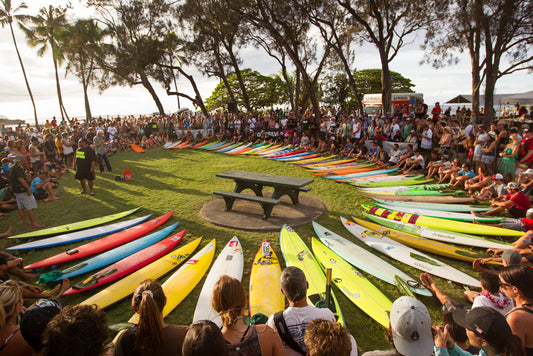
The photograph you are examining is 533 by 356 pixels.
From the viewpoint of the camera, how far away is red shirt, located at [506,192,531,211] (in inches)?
235

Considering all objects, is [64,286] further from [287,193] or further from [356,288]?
[287,193]

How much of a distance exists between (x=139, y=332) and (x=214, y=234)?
3.93m

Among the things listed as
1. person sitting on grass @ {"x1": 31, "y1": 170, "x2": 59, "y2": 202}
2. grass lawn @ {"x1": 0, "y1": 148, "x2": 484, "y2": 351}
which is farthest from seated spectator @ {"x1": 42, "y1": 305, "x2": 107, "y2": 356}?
person sitting on grass @ {"x1": 31, "y1": 170, "x2": 59, "y2": 202}

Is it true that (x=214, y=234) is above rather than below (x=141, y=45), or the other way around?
below

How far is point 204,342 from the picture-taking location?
1.70 m

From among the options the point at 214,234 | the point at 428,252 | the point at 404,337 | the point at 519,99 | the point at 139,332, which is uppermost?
the point at 519,99

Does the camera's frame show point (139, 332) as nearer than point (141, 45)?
Yes

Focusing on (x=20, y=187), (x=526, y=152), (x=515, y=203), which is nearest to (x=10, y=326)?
(x=20, y=187)

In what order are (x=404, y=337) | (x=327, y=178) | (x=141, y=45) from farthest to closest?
(x=141, y=45) < (x=327, y=178) < (x=404, y=337)

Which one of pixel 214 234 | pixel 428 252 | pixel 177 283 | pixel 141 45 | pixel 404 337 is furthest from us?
pixel 141 45

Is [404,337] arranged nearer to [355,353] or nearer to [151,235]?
[355,353]

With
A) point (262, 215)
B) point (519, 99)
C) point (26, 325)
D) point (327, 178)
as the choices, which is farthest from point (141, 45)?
point (519, 99)

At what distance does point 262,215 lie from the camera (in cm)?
672

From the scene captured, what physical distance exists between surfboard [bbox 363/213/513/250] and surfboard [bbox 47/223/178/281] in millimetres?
5020
